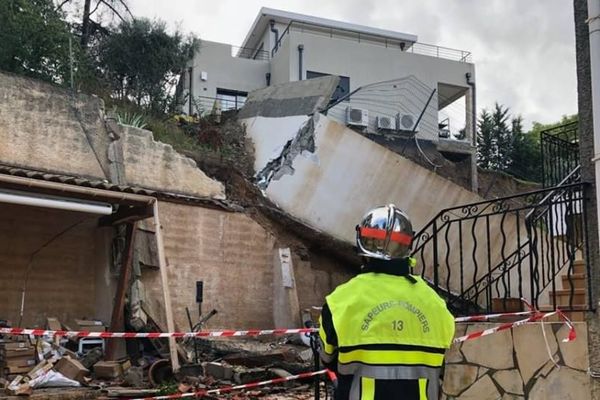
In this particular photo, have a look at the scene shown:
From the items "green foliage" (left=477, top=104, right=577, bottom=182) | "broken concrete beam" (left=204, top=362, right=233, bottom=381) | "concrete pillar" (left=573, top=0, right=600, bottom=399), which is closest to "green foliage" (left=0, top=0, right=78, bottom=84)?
"broken concrete beam" (left=204, top=362, right=233, bottom=381)

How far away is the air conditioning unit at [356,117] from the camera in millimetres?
17781

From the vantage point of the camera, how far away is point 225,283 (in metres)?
10.9

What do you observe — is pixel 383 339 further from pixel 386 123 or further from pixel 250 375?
pixel 386 123

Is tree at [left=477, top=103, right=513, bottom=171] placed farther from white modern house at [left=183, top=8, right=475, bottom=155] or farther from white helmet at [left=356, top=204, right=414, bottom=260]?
white helmet at [left=356, top=204, right=414, bottom=260]

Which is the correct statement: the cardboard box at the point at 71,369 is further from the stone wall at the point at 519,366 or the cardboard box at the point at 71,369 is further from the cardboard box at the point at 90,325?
the stone wall at the point at 519,366

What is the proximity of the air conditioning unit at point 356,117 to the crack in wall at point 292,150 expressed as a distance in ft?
20.2

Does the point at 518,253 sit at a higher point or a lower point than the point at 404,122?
lower

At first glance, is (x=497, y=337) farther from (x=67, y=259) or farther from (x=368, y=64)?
(x=368, y=64)

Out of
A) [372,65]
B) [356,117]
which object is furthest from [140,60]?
[372,65]

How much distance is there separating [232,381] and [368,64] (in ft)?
53.0

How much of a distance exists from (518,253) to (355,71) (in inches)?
609

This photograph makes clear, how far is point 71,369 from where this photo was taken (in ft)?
25.6

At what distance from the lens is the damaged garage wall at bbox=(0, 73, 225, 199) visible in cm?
967

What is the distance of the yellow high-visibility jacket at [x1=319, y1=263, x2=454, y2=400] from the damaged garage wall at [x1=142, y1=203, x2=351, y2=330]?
785 cm
